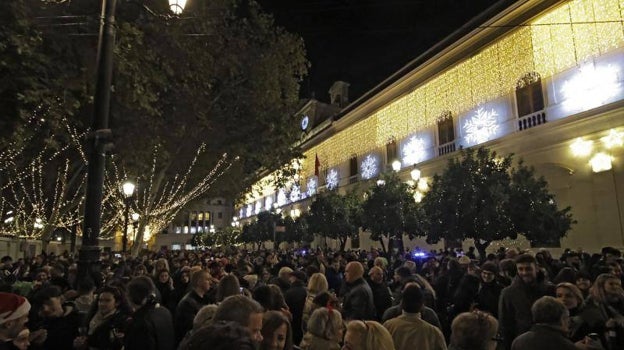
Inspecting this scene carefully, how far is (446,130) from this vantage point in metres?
26.2

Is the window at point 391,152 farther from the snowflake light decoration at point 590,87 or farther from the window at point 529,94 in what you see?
the snowflake light decoration at point 590,87

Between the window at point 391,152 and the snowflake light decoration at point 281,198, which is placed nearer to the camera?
the window at point 391,152

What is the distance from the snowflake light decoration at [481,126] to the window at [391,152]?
25.7 ft

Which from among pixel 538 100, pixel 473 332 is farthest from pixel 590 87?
pixel 473 332

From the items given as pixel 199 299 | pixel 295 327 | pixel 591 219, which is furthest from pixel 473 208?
pixel 199 299

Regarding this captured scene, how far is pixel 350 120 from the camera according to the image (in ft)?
125

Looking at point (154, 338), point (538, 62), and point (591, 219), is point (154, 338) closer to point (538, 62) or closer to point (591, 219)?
point (591, 219)

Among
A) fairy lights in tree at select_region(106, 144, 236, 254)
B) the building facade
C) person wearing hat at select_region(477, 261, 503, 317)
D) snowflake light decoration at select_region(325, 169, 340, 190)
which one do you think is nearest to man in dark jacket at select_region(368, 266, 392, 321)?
person wearing hat at select_region(477, 261, 503, 317)

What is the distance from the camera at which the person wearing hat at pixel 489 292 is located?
21.8 feet

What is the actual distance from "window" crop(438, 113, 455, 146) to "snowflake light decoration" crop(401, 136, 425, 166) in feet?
5.15

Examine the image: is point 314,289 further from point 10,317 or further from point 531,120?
point 531,120

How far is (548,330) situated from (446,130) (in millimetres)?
23590

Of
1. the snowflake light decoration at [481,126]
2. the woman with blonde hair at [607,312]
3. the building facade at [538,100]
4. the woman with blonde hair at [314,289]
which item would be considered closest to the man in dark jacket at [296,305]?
the woman with blonde hair at [314,289]

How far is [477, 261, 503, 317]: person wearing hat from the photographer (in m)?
6.64
